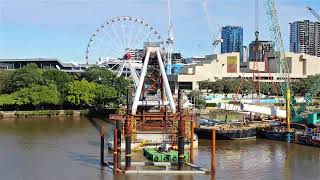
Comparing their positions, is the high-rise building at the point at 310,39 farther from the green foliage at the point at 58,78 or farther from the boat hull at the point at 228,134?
the boat hull at the point at 228,134

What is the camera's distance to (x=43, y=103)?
69938 millimetres

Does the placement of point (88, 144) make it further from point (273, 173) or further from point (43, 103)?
point (43, 103)

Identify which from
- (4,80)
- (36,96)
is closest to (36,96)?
(36,96)

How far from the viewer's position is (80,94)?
7256 centimetres

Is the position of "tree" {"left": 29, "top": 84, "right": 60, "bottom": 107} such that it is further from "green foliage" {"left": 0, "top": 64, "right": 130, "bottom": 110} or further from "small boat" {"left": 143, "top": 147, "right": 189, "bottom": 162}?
"small boat" {"left": 143, "top": 147, "right": 189, "bottom": 162}

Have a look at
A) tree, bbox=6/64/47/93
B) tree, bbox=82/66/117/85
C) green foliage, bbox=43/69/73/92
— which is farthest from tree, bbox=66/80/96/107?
tree, bbox=82/66/117/85

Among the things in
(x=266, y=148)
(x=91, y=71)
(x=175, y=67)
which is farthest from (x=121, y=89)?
(x=175, y=67)

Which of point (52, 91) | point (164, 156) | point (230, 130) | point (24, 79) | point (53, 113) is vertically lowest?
point (164, 156)

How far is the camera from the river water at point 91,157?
100 ft

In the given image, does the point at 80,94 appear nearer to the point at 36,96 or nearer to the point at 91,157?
the point at 36,96

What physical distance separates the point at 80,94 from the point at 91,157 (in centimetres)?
3729

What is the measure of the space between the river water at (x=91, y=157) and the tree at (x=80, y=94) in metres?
18.6

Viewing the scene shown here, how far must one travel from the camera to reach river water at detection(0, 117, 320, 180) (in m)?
30.6

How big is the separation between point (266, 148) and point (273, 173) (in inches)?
425
